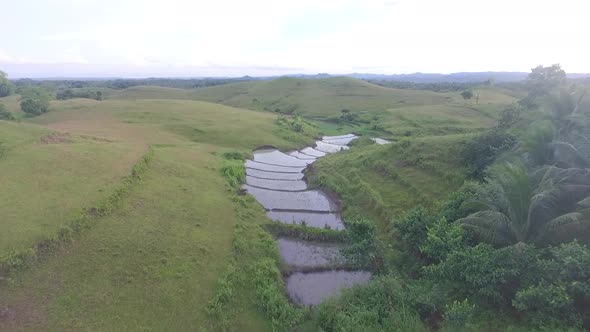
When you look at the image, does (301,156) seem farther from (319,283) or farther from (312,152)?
(319,283)

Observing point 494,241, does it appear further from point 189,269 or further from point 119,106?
point 119,106

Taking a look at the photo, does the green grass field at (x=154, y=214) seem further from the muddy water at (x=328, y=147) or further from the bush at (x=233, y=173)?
the muddy water at (x=328, y=147)

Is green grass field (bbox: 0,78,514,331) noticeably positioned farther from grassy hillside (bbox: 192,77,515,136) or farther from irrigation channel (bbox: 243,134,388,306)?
grassy hillside (bbox: 192,77,515,136)

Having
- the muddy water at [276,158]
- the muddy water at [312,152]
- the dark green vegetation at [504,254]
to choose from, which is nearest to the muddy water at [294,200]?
the dark green vegetation at [504,254]

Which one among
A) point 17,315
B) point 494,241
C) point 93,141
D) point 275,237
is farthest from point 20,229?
point 494,241

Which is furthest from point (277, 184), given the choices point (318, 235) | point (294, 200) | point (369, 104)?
point (369, 104)

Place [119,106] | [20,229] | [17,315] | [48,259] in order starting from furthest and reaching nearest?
1. [119,106]
2. [20,229]
3. [48,259]
4. [17,315]
